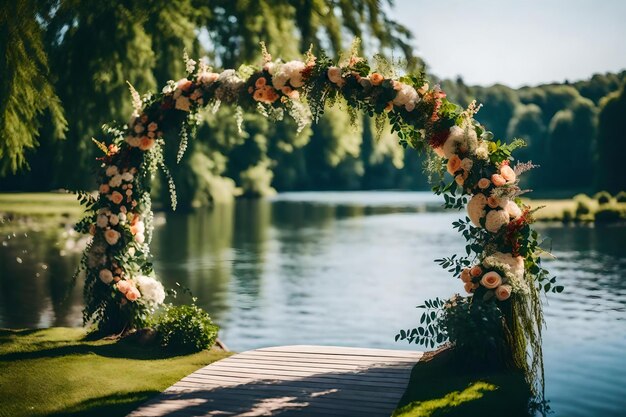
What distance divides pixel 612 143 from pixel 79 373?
43745 mm

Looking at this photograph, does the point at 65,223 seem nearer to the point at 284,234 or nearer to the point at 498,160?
the point at 284,234

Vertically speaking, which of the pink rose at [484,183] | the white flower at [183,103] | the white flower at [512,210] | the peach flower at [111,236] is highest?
the white flower at [183,103]

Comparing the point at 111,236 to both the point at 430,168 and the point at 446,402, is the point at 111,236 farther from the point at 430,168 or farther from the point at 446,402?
the point at 446,402

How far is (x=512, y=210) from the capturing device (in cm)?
732

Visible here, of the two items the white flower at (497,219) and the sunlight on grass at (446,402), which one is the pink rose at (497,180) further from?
the sunlight on grass at (446,402)

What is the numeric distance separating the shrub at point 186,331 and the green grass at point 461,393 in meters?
2.47

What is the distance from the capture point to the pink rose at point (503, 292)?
7074 mm

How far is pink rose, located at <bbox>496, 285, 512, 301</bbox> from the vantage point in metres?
7.07

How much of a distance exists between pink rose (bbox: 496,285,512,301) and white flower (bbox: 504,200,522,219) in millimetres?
676

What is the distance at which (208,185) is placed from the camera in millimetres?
37000

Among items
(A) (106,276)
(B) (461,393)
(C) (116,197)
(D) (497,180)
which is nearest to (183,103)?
(C) (116,197)

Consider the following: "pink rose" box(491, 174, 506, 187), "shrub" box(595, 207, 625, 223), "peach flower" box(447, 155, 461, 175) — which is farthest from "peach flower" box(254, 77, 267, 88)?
"shrub" box(595, 207, 625, 223)

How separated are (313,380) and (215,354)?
5.43ft

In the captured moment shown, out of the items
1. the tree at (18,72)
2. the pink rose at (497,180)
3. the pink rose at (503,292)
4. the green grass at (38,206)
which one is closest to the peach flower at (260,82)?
the pink rose at (497,180)
